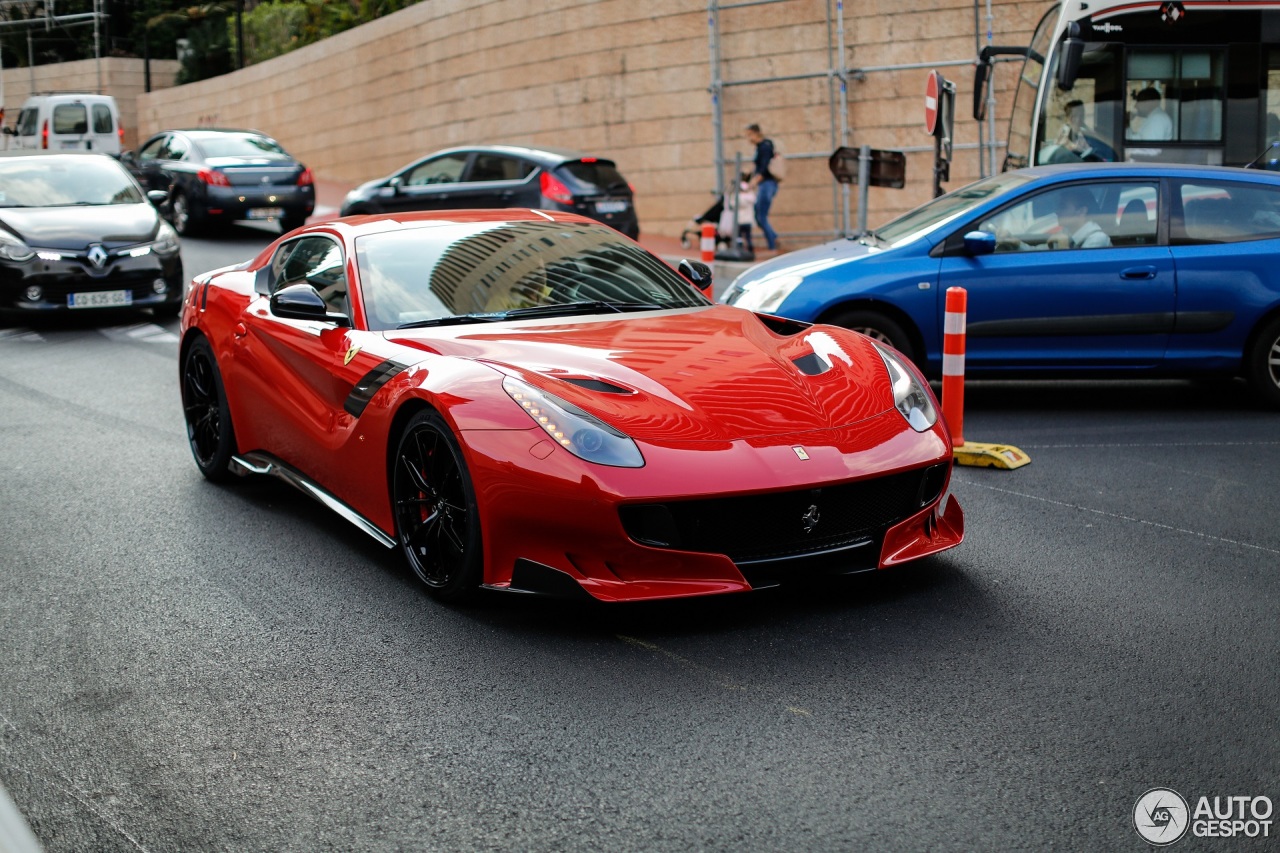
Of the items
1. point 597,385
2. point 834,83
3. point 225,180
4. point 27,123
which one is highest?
point 27,123

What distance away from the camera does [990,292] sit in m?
8.80

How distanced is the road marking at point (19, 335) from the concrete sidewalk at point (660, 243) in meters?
3.11

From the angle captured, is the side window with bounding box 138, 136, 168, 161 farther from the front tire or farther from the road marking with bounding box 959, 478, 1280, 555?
the road marking with bounding box 959, 478, 1280, 555

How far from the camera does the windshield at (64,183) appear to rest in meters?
14.0

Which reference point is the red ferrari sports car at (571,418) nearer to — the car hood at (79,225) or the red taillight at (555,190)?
the car hood at (79,225)

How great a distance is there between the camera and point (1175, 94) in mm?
→ 12891

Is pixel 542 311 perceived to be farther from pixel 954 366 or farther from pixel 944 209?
pixel 944 209

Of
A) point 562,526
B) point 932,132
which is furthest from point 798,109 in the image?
point 562,526

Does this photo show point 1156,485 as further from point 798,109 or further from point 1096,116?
point 798,109

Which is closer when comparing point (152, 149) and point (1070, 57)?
point (1070, 57)

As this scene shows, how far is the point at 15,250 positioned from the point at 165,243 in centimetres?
138

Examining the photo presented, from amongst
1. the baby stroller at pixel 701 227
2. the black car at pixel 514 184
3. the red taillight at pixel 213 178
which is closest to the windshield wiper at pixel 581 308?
the black car at pixel 514 184

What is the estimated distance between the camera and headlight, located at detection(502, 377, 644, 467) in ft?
14.8

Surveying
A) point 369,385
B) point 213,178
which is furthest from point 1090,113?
Result: point 213,178
